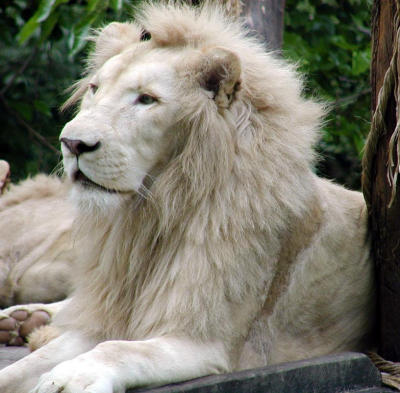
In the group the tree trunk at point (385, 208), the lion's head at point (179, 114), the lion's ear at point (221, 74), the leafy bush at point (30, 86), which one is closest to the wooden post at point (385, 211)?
the tree trunk at point (385, 208)

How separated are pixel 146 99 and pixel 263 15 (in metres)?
1.61

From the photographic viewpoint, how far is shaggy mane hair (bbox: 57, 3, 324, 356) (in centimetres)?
260

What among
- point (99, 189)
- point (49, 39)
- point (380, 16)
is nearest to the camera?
point (99, 189)

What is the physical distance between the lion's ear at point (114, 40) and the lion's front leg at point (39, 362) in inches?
39.5

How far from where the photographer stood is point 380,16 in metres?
2.87

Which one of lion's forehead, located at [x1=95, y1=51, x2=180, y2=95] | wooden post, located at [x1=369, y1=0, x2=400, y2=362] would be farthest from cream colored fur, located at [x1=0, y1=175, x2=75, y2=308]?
wooden post, located at [x1=369, y1=0, x2=400, y2=362]

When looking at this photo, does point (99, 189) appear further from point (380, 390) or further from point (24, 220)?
point (24, 220)

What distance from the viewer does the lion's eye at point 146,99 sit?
2623 millimetres

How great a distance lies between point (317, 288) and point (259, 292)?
301 millimetres

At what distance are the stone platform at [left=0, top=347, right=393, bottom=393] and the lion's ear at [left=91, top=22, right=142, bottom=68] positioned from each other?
48.7 inches

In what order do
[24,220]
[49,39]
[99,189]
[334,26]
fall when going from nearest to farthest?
1. [99,189]
2. [24,220]
3. [334,26]
4. [49,39]

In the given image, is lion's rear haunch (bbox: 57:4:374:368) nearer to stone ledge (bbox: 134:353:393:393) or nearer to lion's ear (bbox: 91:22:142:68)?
lion's ear (bbox: 91:22:142:68)

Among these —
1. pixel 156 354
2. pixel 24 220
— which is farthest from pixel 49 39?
pixel 156 354

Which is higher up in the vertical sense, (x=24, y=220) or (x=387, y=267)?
(x=387, y=267)
